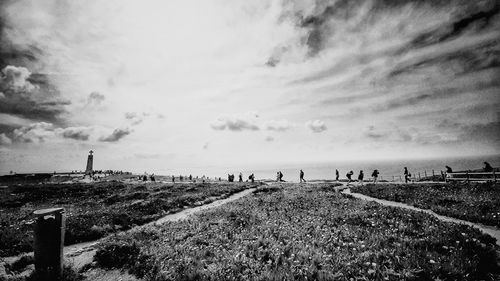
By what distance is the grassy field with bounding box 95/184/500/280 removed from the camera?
7.64m

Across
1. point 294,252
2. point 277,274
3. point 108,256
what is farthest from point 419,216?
point 108,256

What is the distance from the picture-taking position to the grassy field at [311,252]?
764 cm

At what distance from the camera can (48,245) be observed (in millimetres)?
8070

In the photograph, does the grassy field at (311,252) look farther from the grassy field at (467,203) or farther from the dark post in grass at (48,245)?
the grassy field at (467,203)

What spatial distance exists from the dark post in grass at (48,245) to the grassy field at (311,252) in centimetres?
162

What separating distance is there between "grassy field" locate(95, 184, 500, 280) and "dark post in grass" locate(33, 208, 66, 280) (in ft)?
5.31

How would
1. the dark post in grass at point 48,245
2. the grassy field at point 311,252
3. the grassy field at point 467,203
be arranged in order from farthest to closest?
the grassy field at point 467,203, the dark post in grass at point 48,245, the grassy field at point 311,252

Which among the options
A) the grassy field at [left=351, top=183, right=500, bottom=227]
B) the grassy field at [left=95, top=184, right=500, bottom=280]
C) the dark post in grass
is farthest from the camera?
the grassy field at [left=351, top=183, right=500, bottom=227]

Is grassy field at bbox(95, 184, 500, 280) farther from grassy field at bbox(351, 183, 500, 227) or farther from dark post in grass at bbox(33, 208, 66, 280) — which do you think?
grassy field at bbox(351, 183, 500, 227)

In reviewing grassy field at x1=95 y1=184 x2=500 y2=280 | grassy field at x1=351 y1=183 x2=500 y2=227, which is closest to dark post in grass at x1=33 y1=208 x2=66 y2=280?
grassy field at x1=95 y1=184 x2=500 y2=280

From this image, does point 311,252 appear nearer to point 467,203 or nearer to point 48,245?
point 48,245

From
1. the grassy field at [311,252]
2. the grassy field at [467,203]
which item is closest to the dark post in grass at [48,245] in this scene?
the grassy field at [311,252]

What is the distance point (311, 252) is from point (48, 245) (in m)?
8.79

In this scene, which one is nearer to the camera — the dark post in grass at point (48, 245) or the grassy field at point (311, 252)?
the grassy field at point (311, 252)
